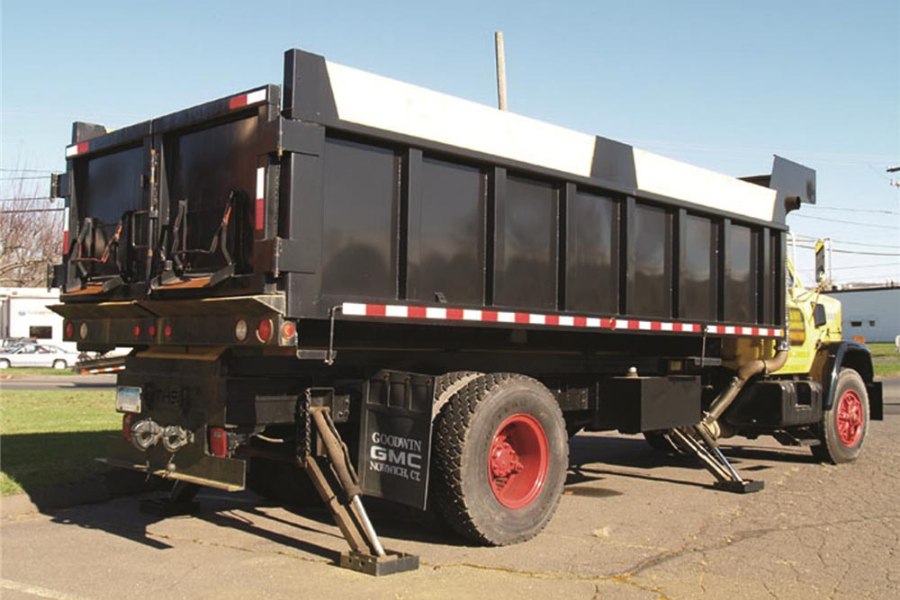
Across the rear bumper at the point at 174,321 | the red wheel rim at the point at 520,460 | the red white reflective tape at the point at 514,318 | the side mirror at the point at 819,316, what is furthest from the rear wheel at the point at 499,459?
the side mirror at the point at 819,316

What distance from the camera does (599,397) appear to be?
26.8 ft

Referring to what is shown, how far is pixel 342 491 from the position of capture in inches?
235

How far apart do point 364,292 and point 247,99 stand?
4.58 feet

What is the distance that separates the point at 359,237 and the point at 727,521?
3.85 meters

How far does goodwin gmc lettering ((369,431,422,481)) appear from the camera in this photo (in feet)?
19.5

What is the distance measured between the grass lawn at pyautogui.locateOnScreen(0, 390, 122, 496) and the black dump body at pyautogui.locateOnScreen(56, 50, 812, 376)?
1.66m

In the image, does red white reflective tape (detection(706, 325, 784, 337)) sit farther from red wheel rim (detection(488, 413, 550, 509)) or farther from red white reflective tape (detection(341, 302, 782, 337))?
red wheel rim (detection(488, 413, 550, 509))

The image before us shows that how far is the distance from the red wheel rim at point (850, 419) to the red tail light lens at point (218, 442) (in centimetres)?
757

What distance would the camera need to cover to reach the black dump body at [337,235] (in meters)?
5.45

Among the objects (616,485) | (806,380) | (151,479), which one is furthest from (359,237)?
(806,380)

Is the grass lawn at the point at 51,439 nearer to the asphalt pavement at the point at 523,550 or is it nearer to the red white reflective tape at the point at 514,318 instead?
the asphalt pavement at the point at 523,550

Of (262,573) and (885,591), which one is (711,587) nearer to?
(885,591)

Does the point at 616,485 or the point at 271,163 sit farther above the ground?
the point at 271,163

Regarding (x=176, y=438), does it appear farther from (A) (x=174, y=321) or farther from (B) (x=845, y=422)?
(B) (x=845, y=422)
